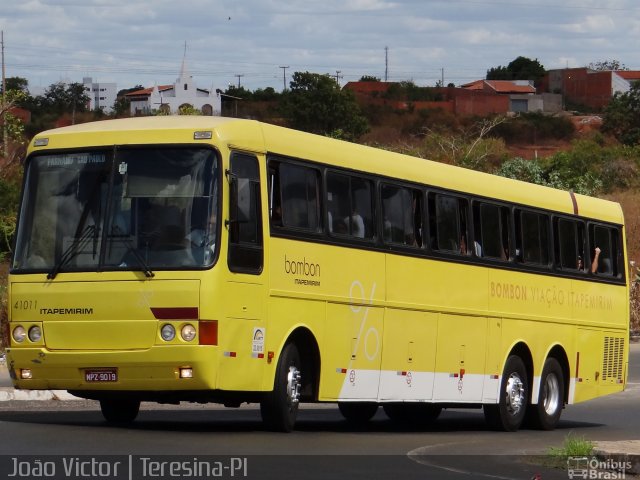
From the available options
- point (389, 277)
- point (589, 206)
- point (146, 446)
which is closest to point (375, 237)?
point (389, 277)

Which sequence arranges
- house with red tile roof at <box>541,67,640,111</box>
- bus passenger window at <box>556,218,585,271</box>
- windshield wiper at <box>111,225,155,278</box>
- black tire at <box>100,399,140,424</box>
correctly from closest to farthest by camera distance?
1. windshield wiper at <box>111,225,155,278</box>
2. black tire at <box>100,399,140,424</box>
3. bus passenger window at <box>556,218,585,271</box>
4. house with red tile roof at <box>541,67,640,111</box>

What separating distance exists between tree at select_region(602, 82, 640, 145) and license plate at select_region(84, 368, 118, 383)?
9403cm

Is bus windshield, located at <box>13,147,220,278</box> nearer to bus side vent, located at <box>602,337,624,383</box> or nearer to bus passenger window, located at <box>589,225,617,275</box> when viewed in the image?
bus passenger window, located at <box>589,225,617,275</box>

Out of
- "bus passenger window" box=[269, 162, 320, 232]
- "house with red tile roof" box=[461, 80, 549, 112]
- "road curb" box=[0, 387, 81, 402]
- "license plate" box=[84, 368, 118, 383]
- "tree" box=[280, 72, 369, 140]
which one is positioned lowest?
"road curb" box=[0, 387, 81, 402]

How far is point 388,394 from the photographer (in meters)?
17.1

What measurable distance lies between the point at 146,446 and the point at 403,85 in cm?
12690

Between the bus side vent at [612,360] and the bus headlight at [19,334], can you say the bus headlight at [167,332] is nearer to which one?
the bus headlight at [19,334]

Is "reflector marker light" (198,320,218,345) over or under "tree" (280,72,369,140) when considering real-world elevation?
under

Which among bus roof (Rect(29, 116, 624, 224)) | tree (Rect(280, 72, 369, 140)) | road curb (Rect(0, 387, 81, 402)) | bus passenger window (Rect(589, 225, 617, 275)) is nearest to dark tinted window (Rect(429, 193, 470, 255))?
bus roof (Rect(29, 116, 624, 224))

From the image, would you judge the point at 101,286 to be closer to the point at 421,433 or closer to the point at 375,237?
the point at 375,237

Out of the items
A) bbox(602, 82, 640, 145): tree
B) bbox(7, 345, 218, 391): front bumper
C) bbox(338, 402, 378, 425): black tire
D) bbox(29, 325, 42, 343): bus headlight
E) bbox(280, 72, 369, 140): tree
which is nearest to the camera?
bbox(7, 345, 218, 391): front bumper

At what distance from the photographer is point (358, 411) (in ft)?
64.7

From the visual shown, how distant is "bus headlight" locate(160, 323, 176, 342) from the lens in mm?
14234

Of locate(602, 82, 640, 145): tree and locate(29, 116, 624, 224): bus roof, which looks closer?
locate(29, 116, 624, 224): bus roof
